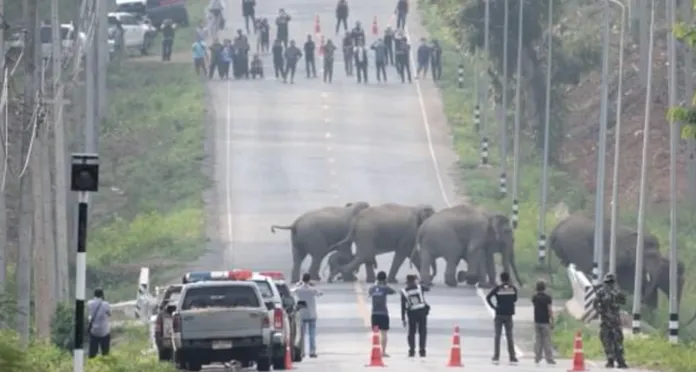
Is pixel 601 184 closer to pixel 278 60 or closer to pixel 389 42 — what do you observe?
pixel 278 60

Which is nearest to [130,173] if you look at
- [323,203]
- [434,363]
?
[323,203]

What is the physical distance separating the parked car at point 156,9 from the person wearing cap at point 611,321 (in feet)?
217

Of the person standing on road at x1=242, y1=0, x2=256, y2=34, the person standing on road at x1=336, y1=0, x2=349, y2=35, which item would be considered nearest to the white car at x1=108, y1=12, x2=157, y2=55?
the person standing on road at x1=242, y1=0, x2=256, y2=34

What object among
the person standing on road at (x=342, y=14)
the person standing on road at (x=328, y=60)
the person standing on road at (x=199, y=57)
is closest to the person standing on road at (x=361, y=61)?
the person standing on road at (x=328, y=60)

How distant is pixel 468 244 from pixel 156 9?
4732 cm

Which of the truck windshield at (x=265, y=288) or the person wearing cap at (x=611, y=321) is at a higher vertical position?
the truck windshield at (x=265, y=288)

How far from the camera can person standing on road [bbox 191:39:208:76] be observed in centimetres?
9812

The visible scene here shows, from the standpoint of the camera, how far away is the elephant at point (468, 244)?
206 ft

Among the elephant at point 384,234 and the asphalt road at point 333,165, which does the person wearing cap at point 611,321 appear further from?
the elephant at point 384,234

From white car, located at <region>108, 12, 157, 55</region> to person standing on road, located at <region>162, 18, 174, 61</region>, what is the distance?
932mm

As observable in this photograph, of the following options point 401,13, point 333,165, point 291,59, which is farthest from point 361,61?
point 333,165

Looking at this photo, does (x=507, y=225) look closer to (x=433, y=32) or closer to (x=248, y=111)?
(x=248, y=111)

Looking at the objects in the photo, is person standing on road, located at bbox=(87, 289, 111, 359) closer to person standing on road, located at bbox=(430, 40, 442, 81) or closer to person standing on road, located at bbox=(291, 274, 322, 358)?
person standing on road, located at bbox=(291, 274, 322, 358)

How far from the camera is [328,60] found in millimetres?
98812
